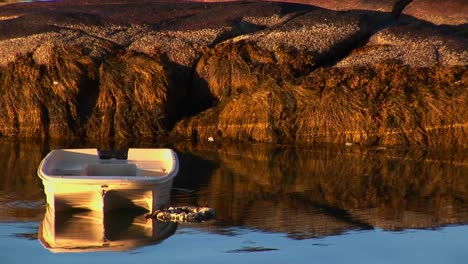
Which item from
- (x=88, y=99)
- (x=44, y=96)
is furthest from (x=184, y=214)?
(x=44, y=96)

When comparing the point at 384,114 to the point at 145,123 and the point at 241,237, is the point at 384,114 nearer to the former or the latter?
the point at 145,123

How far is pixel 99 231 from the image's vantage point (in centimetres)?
1077

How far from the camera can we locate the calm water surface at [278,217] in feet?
32.2

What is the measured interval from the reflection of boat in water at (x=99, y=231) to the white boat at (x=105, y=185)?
13 cm

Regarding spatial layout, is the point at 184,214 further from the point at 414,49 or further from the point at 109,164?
the point at 414,49

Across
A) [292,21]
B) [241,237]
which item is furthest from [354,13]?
[241,237]

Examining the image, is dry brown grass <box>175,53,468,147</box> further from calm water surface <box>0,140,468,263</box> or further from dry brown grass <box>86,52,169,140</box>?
calm water surface <box>0,140,468,263</box>

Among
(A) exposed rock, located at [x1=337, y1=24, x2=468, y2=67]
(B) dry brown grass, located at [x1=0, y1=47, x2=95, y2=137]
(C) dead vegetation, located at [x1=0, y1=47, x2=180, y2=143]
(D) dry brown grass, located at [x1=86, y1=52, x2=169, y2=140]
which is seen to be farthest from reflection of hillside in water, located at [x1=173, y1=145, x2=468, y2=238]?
(B) dry brown grass, located at [x1=0, y1=47, x2=95, y2=137]

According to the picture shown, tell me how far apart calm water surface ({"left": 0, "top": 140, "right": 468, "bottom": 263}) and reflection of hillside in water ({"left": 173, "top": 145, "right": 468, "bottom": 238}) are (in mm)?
15

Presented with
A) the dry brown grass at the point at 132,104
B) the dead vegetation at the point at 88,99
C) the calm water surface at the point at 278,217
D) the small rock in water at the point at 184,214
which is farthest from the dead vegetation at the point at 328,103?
the small rock in water at the point at 184,214

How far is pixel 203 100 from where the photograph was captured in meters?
19.7

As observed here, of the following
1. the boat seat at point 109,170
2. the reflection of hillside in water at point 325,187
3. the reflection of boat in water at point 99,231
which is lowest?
the reflection of boat in water at point 99,231

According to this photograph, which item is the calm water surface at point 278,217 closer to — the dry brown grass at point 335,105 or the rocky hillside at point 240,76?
the dry brown grass at point 335,105

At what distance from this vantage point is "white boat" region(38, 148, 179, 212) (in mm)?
10977
